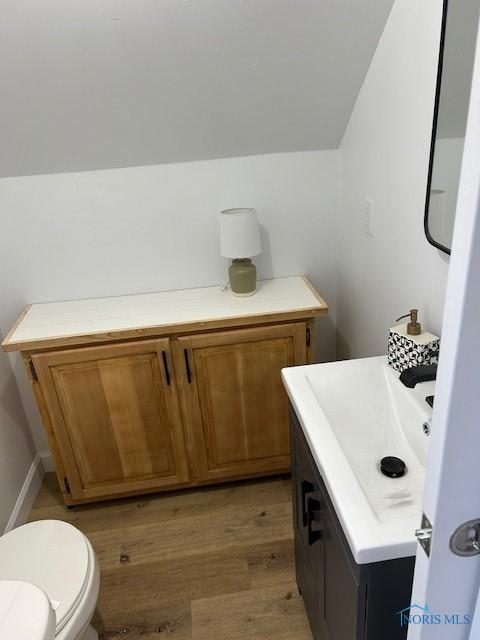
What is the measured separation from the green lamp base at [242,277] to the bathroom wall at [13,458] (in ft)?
3.40

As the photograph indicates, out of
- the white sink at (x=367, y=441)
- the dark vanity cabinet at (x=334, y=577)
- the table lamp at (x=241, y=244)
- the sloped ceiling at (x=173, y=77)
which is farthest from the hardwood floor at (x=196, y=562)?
the sloped ceiling at (x=173, y=77)

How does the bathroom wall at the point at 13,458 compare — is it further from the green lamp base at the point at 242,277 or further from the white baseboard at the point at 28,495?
the green lamp base at the point at 242,277

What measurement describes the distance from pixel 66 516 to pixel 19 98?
1.64m

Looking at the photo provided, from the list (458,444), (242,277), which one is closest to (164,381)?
(242,277)

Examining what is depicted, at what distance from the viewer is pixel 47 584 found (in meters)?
1.26

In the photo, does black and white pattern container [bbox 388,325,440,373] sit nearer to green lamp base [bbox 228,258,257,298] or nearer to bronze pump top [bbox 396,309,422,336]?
bronze pump top [bbox 396,309,422,336]

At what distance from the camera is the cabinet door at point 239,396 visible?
1.82m

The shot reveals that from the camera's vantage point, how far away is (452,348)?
0.50 meters

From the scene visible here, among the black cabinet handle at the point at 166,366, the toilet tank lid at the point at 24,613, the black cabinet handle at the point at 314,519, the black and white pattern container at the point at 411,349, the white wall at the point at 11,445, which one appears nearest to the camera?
the toilet tank lid at the point at 24,613

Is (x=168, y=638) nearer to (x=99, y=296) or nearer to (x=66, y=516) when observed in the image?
(x=66, y=516)

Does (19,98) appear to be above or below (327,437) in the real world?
above

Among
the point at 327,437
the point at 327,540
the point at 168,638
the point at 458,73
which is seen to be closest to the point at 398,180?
the point at 458,73

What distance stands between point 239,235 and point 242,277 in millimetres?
169

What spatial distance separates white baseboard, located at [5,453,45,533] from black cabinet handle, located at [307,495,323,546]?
1.31 meters
